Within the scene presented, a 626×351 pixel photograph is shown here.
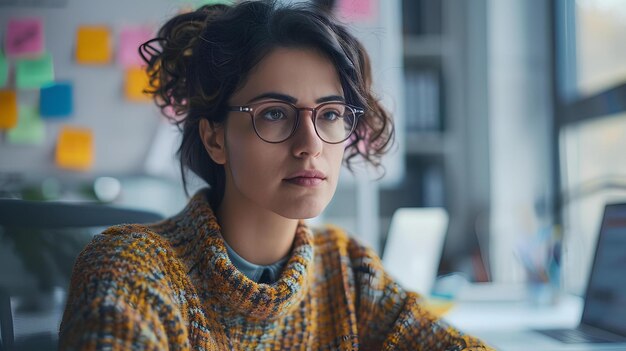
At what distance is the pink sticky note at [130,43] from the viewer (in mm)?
2395

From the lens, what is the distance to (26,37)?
2348 mm

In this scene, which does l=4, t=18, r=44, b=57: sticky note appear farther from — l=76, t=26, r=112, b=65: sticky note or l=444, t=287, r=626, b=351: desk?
l=444, t=287, r=626, b=351: desk

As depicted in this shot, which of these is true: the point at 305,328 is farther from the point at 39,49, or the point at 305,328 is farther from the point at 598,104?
the point at 39,49

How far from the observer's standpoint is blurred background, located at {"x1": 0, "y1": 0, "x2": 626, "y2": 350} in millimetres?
2148

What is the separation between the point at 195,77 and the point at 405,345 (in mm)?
554

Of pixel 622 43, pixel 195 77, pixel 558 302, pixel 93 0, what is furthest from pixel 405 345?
pixel 93 0

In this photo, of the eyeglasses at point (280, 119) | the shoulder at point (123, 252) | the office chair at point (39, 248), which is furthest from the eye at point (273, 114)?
the office chair at point (39, 248)

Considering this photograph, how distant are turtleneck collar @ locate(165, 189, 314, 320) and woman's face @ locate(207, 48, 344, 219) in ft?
0.25

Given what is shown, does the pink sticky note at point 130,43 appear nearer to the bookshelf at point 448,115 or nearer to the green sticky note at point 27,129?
the green sticky note at point 27,129

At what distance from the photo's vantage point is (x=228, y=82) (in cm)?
101

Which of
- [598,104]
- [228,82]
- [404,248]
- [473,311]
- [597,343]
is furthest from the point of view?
[598,104]

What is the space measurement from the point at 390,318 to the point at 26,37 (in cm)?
186

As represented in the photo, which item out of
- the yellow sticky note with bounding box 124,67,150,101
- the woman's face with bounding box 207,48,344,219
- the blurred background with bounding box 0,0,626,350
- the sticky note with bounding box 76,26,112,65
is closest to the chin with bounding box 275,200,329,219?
the woman's face with bounding box 207,48,344,219

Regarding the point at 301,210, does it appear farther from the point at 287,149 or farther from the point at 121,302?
the point at 121,302
